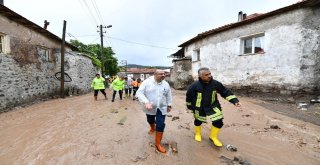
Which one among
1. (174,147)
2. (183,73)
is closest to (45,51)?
(183,73)

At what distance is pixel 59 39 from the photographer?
15.3 meters

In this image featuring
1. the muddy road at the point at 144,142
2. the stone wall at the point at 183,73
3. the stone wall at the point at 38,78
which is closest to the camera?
the muddy road at the point at 144,142

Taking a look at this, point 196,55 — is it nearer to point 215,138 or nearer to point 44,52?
point 44,52

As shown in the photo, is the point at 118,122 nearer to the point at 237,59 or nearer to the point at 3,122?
the point at 3,122

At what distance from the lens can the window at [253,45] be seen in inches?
450

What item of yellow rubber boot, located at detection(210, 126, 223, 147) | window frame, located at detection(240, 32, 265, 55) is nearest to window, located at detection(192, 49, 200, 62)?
window frame, located at detection(240, 32, 265, 55)

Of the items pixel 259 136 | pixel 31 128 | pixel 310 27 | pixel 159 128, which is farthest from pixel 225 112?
pixel 31 128

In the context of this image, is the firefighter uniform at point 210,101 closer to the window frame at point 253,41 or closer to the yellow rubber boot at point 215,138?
the yellow rubber boot at point 215,138

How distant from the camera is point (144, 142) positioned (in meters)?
4.56

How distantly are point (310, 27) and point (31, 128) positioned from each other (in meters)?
10.6

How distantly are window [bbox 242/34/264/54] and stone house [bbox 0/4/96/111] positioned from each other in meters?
10.9

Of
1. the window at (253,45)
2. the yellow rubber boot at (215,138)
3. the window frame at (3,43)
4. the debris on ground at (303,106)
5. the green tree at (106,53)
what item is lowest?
the yellow rubber boot at (215,138)

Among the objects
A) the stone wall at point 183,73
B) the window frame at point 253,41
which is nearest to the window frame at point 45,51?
the stone wall at point 183,73

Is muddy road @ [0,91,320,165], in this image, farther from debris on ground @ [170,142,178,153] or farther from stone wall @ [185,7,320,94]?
stone wall @ [185,7,320,94]
